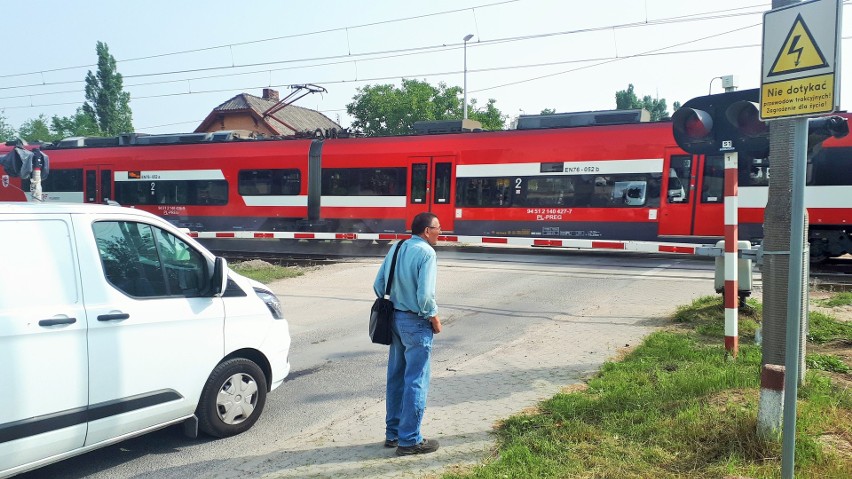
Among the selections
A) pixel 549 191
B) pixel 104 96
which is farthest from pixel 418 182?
pixel 104 96

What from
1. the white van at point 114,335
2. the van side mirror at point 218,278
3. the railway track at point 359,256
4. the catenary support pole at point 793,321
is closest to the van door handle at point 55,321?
the white van at point 114,335

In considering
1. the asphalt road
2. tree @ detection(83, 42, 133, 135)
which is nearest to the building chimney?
tree @ detection(83, 42, 133, 135)

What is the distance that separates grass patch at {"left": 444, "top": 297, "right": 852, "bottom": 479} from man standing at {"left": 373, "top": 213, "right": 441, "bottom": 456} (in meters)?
0.59

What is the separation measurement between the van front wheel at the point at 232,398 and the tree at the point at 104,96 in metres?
60.5

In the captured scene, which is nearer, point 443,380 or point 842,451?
point 842,451

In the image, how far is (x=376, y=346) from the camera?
26.3 ft

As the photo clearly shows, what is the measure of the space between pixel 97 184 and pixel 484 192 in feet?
47.8

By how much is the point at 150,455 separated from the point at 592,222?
13874 millimetres

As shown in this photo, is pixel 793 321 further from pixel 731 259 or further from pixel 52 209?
pixel 52 209

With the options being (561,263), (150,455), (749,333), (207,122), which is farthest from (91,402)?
(207,122)

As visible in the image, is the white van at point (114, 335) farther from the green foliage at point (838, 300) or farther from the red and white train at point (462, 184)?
the red and white train at point (462, 184)

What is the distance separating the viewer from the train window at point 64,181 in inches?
950

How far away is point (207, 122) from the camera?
2099 inches

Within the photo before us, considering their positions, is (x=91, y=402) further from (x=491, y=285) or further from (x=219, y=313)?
(x=491, y=285)
